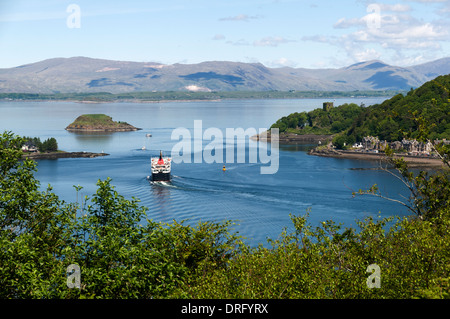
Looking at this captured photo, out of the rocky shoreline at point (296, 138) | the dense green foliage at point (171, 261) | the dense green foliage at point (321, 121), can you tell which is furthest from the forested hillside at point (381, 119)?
the dense green foliage at point (171, 261)

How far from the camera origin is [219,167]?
7669 cm

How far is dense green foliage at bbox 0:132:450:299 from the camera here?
12992 mm

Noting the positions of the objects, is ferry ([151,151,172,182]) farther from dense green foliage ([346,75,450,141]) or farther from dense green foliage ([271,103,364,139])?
dense green foliage ([271,103,364,139])

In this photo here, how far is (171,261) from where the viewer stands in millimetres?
15359

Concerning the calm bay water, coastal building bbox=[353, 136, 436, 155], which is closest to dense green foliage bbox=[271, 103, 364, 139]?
coastal building bbox=[353, 136, 436, 155]

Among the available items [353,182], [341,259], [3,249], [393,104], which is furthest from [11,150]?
[393,104]

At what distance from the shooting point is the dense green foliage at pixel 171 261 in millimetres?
12992

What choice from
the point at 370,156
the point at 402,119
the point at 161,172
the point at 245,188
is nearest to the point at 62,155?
the point at 161,172

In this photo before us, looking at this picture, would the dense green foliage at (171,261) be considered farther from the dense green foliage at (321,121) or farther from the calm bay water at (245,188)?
the dense green foliage at (321,121)

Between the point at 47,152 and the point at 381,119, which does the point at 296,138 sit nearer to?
the point at 381,119

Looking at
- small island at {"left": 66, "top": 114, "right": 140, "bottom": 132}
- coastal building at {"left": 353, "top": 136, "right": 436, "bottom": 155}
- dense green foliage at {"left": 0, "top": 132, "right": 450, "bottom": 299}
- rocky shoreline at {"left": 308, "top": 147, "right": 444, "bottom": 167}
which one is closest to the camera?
dense green foliage at {"left": 0, "top": 132, "right": 450, "bottom": 299}

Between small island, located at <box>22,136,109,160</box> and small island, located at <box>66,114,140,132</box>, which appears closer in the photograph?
small island, located at <box>22,136,109,160</box>
